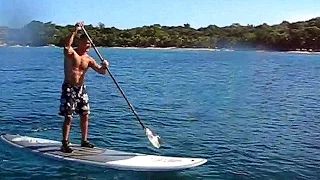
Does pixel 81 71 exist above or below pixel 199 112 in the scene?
above

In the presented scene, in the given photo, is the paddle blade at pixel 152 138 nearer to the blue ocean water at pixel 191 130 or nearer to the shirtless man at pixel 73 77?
the blue ocean water at pixel 191 130

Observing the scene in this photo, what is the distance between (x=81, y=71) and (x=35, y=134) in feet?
11.8

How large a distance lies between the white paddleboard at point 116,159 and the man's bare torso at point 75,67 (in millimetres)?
1422

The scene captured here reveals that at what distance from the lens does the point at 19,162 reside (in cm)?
988

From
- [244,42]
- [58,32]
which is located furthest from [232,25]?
[58,32]

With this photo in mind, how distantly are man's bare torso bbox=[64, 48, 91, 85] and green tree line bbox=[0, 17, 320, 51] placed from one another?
11051 cm

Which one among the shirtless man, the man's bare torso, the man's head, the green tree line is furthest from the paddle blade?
the green tree line

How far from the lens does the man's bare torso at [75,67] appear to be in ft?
32.2

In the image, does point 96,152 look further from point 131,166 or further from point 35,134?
point 35,134

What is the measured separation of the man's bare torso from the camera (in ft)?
32.2

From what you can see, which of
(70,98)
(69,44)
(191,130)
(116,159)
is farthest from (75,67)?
(191,130)

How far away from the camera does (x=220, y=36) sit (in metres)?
144

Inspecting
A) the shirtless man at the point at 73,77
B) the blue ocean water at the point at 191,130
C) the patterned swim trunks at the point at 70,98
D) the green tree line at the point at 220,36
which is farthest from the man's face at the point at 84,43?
the green tree line at the point at 220,36

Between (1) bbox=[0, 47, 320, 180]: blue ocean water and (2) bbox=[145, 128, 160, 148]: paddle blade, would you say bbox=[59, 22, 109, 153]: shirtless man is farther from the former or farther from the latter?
(2) bbox=[145, 128, 160, 148]: paddle blade
